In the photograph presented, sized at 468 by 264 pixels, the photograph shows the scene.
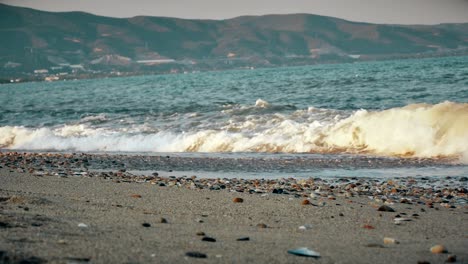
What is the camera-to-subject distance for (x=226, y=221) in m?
5.84

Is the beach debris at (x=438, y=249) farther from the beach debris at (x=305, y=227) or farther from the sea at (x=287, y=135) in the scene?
the sea at (x=287, y=135)

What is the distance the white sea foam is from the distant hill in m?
86.7

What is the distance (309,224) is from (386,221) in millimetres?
829

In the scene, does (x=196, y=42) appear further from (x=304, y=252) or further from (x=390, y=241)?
(x=304, y=252)

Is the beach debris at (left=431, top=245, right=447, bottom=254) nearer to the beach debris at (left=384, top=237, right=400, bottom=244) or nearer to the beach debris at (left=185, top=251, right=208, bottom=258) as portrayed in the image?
the beach debris at (left=384, top=237, right=400, bottom=244)

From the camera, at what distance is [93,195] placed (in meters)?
7.48

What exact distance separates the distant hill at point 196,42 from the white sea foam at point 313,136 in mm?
86661

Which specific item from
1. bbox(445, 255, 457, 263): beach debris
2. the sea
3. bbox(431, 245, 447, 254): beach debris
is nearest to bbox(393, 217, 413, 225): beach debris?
bbox(431, 245, 447, 254): beach debris

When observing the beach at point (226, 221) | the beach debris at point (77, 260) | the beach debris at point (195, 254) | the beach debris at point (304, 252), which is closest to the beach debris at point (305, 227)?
the beach at point (226, 221)

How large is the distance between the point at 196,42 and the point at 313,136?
144m

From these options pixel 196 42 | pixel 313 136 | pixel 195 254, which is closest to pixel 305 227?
pixel 195 254

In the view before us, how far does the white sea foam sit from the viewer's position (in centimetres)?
1338

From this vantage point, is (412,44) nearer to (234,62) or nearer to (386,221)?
(234,62)

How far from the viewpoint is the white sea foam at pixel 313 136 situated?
1338 cm
